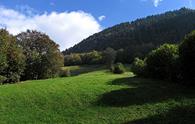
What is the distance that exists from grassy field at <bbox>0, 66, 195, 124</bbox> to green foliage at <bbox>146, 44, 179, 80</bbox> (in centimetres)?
982

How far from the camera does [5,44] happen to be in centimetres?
8412

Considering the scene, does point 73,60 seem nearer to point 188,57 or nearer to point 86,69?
point 86,69

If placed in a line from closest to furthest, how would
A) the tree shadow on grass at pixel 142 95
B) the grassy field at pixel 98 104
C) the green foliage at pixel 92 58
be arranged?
the grassy field at pixel 98 104
the tree shadow on grass at pixel 142 95
the green foliage at pixel 92 58

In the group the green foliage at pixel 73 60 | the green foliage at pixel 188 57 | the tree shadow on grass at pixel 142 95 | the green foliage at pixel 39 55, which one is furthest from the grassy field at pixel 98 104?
the green foliage at pixel 73 60

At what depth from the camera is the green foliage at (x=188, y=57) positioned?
55.5 meters

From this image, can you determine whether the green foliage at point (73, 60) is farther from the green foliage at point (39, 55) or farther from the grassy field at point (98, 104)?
the grassy field at point (98, 104)

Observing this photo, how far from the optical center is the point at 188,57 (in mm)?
56188

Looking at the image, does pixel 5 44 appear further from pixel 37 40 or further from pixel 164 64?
pixel 164 64

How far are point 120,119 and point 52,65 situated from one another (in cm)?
6668

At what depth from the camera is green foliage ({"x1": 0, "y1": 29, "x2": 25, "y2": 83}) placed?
84.0m

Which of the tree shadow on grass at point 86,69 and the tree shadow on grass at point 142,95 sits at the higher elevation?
the tree shadow on grass at point 86,69

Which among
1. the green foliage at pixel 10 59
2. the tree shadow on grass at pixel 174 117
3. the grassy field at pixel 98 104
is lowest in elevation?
the tree shadow on grass at pixel 174 117

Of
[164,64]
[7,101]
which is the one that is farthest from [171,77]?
[7,101]

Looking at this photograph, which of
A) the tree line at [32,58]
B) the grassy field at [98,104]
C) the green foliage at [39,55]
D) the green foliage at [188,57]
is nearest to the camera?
the grassy field at [98,104]
